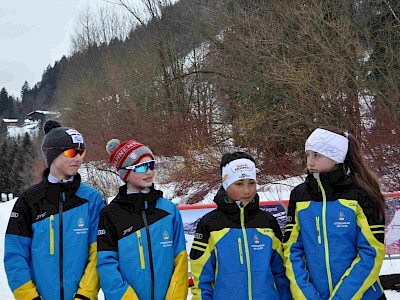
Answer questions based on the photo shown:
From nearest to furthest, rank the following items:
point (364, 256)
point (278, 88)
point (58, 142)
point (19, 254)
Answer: point (364, 256), point (19, 254), point (58, 142), point (278, 88)

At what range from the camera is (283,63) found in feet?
42.9

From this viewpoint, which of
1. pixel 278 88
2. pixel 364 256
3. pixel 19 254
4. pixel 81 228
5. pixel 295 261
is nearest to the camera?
pixel 364 256

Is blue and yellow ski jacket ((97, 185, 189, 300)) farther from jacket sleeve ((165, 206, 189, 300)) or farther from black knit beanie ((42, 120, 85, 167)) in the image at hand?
black knit beanie ((42, 120, 85, 167))

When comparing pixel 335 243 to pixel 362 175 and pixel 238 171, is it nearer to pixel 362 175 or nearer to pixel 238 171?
pixel 362 175

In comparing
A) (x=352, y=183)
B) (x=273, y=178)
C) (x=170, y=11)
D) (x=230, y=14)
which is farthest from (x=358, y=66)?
(x=170, y=11)

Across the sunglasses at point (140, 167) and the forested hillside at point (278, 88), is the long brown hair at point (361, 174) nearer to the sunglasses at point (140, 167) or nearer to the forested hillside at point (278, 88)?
the sunglasses at point (140, 167)

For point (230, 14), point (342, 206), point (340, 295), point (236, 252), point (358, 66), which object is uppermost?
point (230, 14)

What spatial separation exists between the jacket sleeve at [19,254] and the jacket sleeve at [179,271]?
89 centimetres

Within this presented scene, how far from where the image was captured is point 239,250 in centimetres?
317

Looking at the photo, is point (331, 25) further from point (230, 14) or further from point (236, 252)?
point (236, 252)

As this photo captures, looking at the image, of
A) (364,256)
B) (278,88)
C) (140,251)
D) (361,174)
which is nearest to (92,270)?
(140,251)

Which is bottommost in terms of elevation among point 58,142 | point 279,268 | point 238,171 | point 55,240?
point 279,268

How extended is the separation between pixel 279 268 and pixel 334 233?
445mm

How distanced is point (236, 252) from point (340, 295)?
0.68 m
